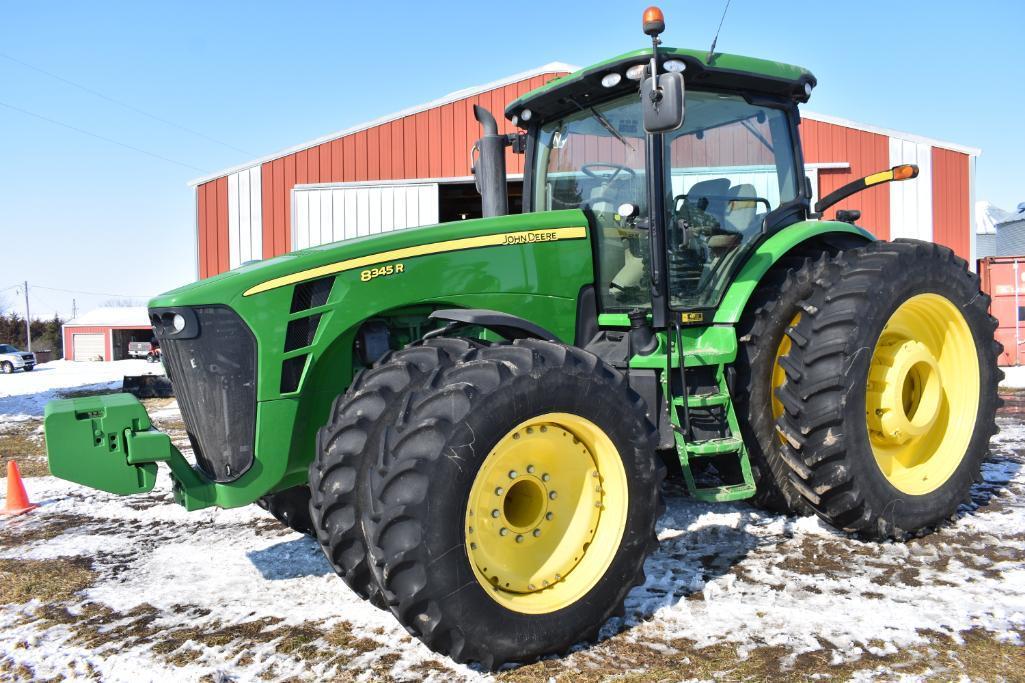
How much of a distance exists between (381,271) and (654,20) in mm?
1637

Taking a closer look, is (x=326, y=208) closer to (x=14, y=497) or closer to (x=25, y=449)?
(x=25, y=449)

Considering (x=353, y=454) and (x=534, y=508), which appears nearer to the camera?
(x=353, y=454)

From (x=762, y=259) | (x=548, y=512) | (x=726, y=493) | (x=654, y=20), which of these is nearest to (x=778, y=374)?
(x=762, y=259)

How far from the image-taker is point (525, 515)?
2.90 m

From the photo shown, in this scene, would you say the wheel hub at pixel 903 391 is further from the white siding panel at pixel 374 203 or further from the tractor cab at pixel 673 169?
the white siding panel at pixel 374 203

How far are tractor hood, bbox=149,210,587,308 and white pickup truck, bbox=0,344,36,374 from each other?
99.5ft

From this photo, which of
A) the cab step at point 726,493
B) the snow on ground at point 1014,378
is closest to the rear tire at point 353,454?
the cab step at point 726,493

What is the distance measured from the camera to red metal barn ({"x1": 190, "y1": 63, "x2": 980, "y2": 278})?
14164mm

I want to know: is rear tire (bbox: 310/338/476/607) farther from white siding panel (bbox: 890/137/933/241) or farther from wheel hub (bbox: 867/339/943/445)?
white siding panel (bbox: 890/137/933/241)

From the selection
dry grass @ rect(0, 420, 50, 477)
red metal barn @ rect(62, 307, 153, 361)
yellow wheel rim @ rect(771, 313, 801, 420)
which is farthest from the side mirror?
red metal barn @ rect(62, 307, 153, 361)

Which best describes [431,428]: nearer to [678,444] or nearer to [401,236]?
[401,236]

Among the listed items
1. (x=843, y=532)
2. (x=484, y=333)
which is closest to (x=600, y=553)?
(x=484, y=333)

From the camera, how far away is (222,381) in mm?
2965

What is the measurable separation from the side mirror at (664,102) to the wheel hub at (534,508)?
1323 millimetres
